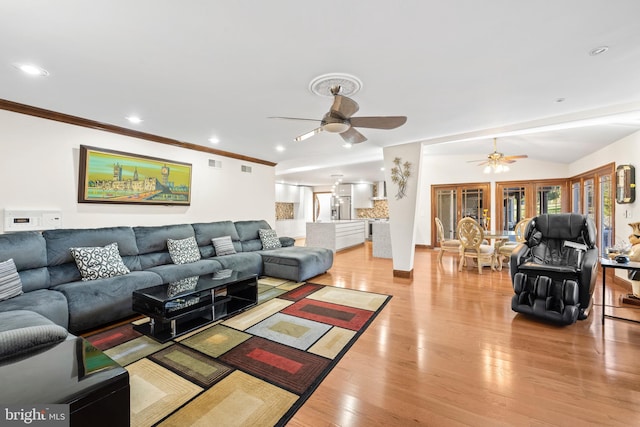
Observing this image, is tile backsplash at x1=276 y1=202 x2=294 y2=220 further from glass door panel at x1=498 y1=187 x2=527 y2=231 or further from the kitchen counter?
glass door panel at x1=498 y1=187 x2=527 y2=231

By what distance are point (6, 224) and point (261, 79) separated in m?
3.19

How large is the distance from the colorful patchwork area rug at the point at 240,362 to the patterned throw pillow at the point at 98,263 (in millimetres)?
683

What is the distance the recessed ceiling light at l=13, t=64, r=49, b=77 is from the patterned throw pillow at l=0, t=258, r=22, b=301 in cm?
174

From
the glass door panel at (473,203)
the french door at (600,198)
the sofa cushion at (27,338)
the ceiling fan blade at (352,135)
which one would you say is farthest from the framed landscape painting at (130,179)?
the french door at (600,198)

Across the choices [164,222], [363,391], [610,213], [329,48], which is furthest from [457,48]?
[610,213]

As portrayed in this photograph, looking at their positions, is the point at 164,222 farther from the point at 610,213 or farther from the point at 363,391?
the point at 610,213

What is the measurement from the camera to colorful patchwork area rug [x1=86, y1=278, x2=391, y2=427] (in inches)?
64.7

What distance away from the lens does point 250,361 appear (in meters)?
2.18

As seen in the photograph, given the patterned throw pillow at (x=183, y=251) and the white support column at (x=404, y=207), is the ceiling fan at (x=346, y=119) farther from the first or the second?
the patterned throw pillow at (x=183, y=251)

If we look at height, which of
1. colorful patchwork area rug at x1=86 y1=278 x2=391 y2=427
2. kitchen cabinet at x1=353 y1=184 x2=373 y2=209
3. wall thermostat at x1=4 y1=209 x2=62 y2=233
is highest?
kitchen cabinet at x1=353 y1=184 x2=373 y2=209

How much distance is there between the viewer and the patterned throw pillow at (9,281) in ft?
7.90

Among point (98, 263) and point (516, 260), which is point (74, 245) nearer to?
point (98, 263)

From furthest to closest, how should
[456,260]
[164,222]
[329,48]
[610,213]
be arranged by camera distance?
[456,260] → [610,213] → [164,222] → [329,48]

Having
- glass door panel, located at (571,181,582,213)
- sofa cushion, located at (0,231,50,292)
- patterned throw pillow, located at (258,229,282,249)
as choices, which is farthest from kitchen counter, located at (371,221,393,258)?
sofa cushion, located at (0,231,50,292)
